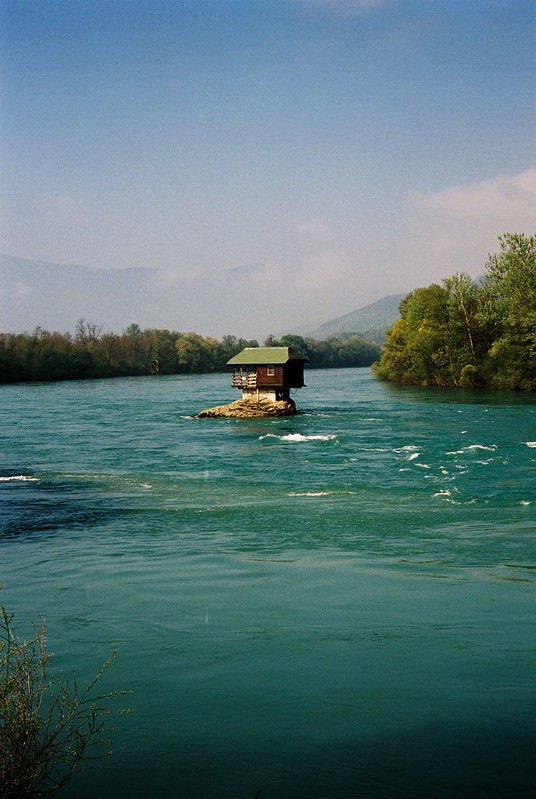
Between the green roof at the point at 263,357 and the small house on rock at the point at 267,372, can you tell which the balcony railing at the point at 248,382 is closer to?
the small house on rock at the point at 267,372

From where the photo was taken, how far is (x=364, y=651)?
40.9 ft

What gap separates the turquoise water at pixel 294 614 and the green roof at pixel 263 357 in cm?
2585

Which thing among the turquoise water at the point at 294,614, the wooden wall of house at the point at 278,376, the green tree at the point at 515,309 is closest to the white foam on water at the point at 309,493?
the turquoise water at the point at 294,614

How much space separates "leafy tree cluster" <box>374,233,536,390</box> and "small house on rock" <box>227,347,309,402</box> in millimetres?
24296

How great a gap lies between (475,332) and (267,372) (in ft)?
122

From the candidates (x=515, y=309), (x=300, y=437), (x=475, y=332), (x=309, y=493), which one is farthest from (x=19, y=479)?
(x=475, y=332)

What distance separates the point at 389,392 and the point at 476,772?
80504mm

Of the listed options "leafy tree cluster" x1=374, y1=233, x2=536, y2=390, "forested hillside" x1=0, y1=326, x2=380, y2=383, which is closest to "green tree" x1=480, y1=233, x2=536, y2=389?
"leafy tree cluster" x1=374, y1=233, x2=536, y2=390

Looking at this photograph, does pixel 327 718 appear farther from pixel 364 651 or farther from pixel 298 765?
pixel 364 651

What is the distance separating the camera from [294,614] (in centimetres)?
1442

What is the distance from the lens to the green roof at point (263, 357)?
203 ft

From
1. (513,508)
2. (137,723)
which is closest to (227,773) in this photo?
(137,723)

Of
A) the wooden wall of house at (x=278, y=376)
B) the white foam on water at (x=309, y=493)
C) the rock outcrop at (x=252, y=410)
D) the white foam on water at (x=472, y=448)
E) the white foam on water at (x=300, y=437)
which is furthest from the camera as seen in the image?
the wooden wall of house at (x=278, y=376)

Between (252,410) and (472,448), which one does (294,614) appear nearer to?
(472,448)
